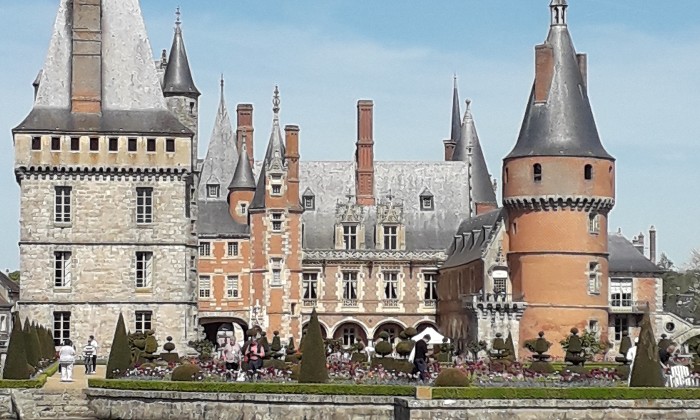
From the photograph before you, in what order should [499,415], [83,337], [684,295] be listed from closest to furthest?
[499,415]
[83,337]
[684,295]

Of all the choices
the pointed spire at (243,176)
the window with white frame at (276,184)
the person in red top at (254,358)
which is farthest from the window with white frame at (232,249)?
the person in red top at (254,358)

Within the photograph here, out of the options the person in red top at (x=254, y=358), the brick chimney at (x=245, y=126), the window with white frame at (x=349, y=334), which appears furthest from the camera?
the brick chimney at (x=245, y=126)

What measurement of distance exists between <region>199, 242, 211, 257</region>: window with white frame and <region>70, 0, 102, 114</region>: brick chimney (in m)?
18.2

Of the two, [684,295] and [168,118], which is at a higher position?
[168,118]

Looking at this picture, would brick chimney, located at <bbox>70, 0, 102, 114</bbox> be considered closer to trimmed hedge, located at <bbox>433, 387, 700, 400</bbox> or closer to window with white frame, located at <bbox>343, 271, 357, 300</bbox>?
window with white frame, located at <bbox>343, 271, 357, 300</bbox>

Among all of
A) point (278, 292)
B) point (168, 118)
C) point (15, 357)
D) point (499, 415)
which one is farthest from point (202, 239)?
point (499, 415)

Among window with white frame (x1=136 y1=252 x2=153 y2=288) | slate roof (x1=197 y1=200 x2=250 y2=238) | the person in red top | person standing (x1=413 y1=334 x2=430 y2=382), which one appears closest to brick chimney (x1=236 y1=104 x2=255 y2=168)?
slate roof (x1=197 y1=200 x2=250 y2=238)

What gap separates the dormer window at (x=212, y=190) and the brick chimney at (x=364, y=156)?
6.95m

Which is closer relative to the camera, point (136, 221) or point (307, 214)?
point (136, 221)

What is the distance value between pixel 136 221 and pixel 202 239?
18188mm

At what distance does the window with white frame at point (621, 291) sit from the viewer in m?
66.3

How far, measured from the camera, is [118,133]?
51.9 meters

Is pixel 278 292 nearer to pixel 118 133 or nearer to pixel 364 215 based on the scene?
pixel 364 215

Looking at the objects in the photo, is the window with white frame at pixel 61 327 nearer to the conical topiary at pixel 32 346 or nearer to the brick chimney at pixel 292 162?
the conical topiary at pixel 32 346
